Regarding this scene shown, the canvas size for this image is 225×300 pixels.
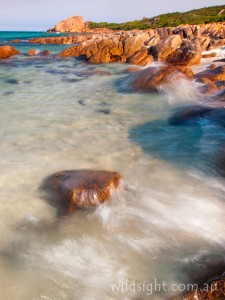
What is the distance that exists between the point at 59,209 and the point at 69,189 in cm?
39

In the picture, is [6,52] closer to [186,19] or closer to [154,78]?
[154,78]

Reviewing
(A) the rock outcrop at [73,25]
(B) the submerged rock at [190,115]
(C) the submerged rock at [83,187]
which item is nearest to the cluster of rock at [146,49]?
(B) the submerged rock at [190,115]

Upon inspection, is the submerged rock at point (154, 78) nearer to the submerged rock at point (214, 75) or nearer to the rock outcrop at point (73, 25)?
the submerged rock at point (214, 75)

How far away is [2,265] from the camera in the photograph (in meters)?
3.74

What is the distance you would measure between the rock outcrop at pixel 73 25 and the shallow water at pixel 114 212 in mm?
118384

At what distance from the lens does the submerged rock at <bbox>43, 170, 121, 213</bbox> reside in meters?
4.70

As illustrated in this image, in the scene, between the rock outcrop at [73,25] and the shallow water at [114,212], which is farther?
the rock outcrop at [73,25]

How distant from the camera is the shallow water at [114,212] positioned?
3.55 m

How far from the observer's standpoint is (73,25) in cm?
11738

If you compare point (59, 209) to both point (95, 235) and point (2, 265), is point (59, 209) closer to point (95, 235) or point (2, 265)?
point (95, 235)

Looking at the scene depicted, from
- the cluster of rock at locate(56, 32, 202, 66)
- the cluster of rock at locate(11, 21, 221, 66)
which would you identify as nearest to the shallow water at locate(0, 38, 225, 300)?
the cluster of rock at locate(56, 32, 202, 66)

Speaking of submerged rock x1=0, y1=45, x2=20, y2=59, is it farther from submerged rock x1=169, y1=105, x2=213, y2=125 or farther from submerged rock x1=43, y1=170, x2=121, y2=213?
submerged rock x1=43, y1=170, x2=121, y2=213

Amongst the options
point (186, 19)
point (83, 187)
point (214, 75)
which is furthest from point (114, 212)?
point (186, 19)

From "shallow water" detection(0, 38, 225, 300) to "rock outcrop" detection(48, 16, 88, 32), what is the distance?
11838 cm
